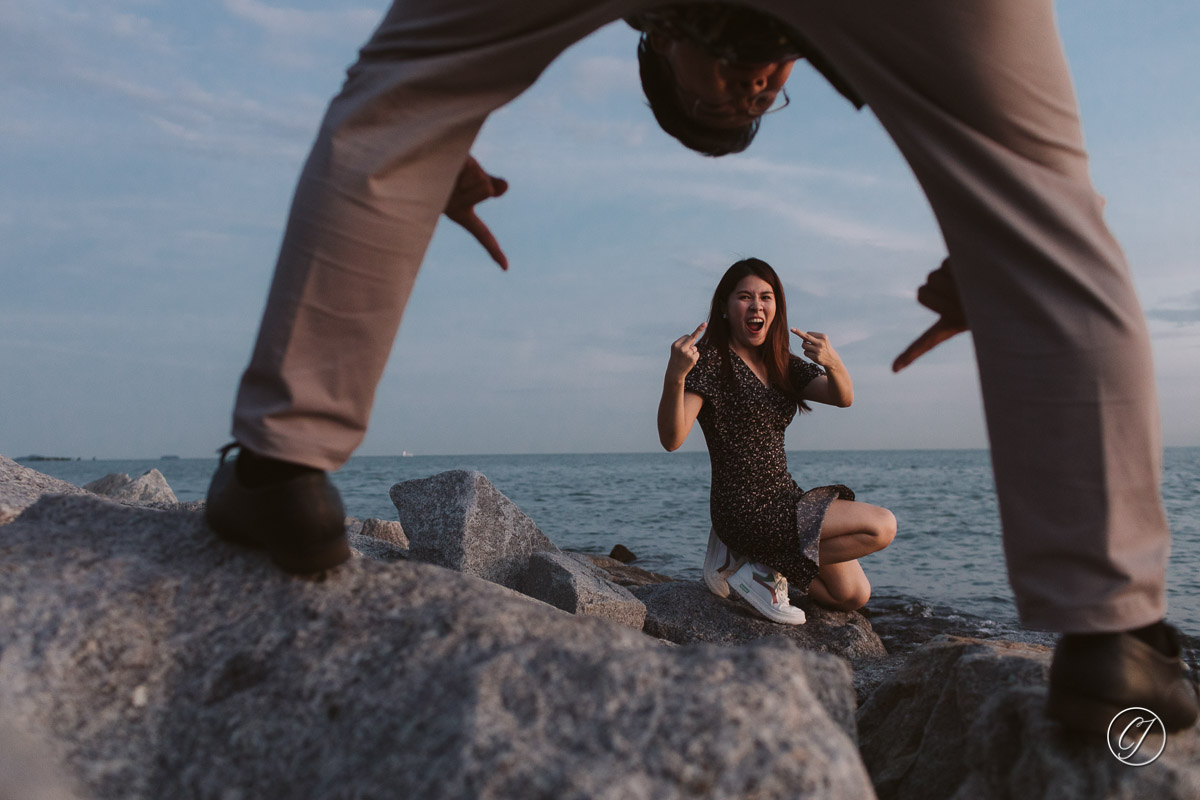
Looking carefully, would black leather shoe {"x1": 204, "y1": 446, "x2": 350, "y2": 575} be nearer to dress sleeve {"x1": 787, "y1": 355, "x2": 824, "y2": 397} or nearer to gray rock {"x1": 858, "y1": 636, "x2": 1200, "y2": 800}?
gray rock {"x1": 858, "y1": 636, "x2": 1200, "y2": 800}

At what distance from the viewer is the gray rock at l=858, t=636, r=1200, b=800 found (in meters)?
1.24

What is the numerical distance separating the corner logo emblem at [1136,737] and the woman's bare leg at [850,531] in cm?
346

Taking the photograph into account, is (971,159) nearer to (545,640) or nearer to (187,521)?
(545,640)

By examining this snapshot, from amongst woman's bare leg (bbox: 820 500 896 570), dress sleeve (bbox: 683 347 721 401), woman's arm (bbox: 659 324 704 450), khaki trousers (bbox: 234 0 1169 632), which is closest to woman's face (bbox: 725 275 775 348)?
dress sleeve (bbox: 683 347 721 401)

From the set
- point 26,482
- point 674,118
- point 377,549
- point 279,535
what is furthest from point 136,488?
point 674,118

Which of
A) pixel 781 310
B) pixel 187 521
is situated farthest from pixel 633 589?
pixel 187 521

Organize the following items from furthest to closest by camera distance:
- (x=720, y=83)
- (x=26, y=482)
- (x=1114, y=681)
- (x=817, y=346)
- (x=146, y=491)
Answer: (x=146, y=491) → (x=817, y=346) → (x=26, y=482) → (x=720, y=83) → (x=1114, y=681)

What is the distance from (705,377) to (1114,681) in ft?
12.2

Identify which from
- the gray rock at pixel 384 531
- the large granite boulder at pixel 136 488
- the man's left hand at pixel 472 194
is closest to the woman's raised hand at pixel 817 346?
the man's left hand at pixel 472 194

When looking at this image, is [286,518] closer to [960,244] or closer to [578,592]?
[960,244]

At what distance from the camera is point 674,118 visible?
179 centimetres

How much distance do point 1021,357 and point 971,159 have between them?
31 cm

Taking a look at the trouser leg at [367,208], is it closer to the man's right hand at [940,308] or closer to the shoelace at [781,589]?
the man's right hand at [940,308]

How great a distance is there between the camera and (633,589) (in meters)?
5.68
